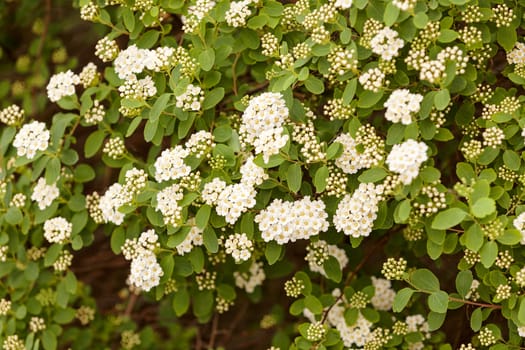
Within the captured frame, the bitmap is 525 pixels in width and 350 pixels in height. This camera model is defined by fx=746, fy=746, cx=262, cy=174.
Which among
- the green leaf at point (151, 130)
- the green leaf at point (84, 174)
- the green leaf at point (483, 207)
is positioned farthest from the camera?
the green leaf at point (84, 174)

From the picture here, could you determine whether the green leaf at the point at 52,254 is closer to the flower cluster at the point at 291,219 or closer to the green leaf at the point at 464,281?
the flower cluster at the point at 291,219

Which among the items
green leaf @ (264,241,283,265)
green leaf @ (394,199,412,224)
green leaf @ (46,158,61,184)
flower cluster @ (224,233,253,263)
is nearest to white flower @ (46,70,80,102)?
green leaf @ (46,158,61,184)

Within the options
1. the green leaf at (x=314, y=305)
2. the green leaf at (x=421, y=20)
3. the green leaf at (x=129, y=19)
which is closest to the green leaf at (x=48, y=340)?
the green leaf at (x=314, y=305)

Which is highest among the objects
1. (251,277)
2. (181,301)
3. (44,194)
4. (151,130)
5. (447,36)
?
(447,36)

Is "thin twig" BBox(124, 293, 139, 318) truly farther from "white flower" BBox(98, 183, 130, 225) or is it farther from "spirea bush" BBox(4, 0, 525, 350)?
"white flower" BBox(98, 183, 130, 225)

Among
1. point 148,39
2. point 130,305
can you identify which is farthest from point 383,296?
point 130,305

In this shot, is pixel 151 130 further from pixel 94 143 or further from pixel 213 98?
pixel 94 143
